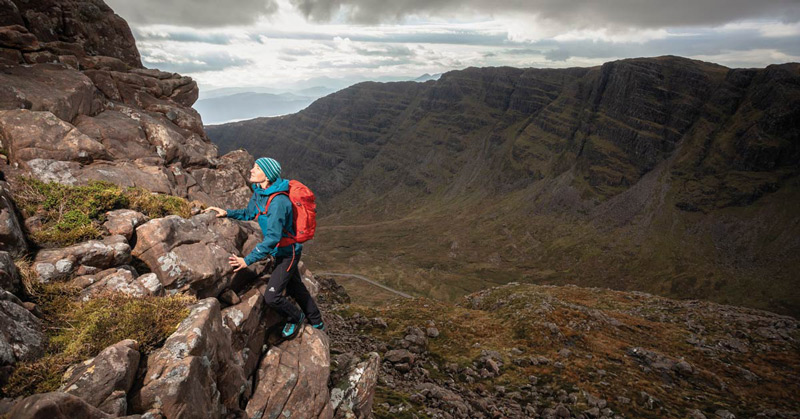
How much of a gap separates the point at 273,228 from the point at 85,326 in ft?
18.8

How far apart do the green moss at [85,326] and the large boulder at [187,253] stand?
194 centimetres

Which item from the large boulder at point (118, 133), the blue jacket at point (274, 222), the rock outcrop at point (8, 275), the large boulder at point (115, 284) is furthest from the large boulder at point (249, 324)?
the large boulder at point (118, 133)

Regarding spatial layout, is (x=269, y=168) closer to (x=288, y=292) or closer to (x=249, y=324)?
(x=288, y=292)

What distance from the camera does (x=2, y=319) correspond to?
8234mm

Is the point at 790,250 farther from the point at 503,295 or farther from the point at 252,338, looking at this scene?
the point at 252,338

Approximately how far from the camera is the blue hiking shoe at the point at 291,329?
16281 millimetres

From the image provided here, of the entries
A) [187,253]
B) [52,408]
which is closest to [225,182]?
[187,253]

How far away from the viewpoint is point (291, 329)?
644 inches

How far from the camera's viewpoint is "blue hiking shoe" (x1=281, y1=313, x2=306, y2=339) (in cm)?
1628

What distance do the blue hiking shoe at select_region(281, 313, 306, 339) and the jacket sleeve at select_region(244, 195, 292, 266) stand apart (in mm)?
4655

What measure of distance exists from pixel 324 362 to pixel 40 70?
28.3 metres

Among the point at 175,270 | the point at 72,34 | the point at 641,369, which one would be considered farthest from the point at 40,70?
the point at 641,369

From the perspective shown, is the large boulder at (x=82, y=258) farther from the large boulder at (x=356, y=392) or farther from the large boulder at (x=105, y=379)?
the large boulder at (x=356, y=392)

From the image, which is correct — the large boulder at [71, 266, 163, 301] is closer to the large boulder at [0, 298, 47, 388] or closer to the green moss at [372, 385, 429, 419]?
the large boulder at [0, 298, 47, 388]
